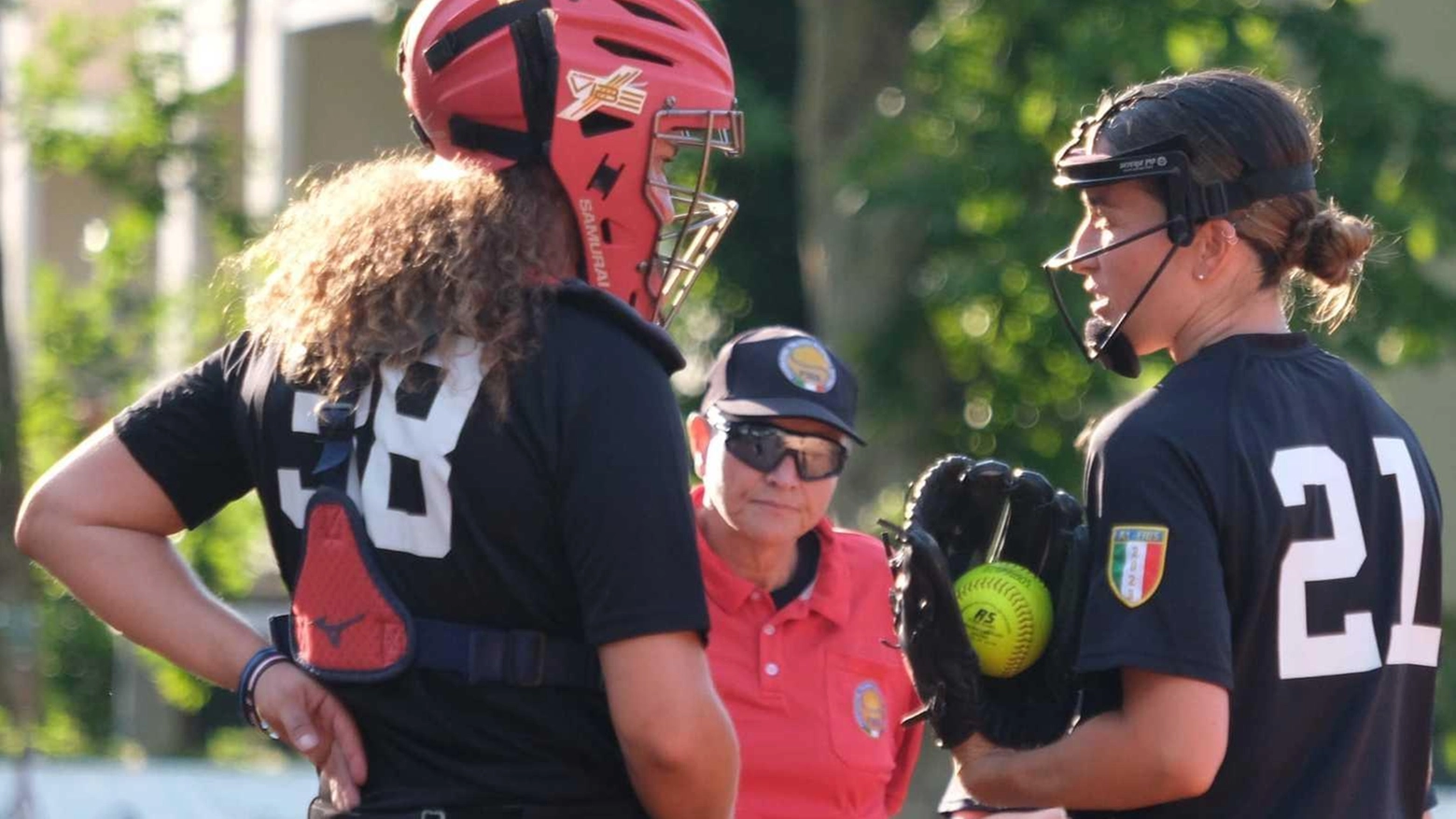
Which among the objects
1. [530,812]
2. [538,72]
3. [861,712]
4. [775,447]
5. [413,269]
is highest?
[538,72]

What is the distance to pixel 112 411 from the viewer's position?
47.6ft

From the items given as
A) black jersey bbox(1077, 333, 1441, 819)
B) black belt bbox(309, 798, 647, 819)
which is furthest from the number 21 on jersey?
black belt bbox(309, 798, 647, 819)

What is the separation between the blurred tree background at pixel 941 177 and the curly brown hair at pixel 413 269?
22.2ft

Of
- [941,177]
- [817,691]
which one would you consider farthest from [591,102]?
[941,177]

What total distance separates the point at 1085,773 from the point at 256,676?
3.58 feet

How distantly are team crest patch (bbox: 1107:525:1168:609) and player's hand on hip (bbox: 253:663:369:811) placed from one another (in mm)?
989

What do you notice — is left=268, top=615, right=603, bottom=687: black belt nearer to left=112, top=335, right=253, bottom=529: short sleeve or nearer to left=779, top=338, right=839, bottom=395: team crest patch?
left=112, top=335, right=253, bottom=529: short sleeve

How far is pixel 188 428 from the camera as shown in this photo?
266cm

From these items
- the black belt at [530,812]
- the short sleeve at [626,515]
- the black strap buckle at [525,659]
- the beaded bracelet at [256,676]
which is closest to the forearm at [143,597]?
the beaded bracelet at [256,676]

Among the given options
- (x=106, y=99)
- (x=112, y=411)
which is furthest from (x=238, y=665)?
(x=112, y=411)

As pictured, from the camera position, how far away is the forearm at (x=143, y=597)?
8.63ft

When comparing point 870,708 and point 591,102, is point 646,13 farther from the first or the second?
point 870,708

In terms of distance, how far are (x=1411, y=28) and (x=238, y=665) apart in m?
14.7

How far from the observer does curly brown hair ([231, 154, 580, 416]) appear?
7.90ft
